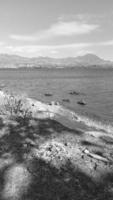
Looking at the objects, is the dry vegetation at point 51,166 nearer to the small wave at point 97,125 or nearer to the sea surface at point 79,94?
the small wave at point 97,125

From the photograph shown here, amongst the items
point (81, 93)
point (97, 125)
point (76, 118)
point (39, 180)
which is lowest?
point (81, 93)

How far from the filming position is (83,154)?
609 centimetres

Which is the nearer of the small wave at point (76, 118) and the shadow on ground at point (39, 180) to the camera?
the shadow on ground at point (39, 180)

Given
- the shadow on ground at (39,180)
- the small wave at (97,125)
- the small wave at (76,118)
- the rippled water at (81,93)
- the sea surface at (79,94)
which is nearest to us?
the shadow on ground at (39,180)

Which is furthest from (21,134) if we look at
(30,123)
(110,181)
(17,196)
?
(110,181)

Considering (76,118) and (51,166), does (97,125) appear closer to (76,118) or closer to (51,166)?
(76,118)

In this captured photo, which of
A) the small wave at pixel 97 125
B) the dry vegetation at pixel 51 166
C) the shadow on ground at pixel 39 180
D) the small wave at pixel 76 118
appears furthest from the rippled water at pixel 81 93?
the shadow on ground at pixel 39 180

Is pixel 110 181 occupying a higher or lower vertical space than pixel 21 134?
lower

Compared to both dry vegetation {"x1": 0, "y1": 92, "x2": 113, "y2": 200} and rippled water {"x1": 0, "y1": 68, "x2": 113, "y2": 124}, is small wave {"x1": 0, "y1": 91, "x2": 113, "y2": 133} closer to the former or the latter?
rippled water {"x1": 0, "y1": 68, "x2": 113, "y2": 124}

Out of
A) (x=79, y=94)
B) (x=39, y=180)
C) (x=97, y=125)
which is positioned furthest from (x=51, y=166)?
(x=79, y=94)

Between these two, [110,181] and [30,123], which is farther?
[30,123]

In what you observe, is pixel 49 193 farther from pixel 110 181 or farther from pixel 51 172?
pixel 110 181

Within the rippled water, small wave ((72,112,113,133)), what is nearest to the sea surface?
the rippled water

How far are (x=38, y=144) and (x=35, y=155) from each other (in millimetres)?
728
